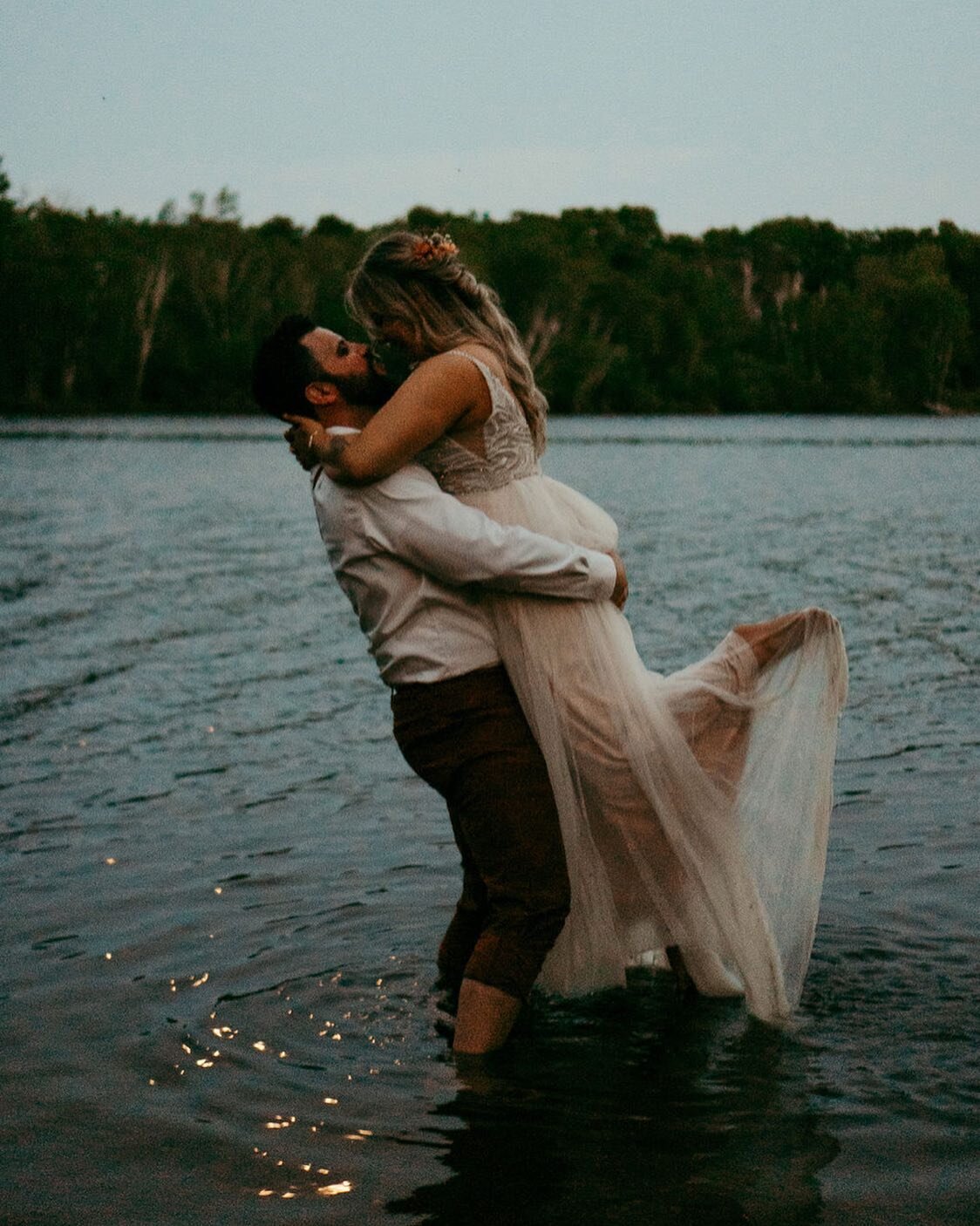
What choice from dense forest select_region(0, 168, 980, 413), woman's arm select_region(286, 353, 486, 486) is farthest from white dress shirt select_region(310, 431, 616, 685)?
dense forest select_region(0, 168, 980, 413)

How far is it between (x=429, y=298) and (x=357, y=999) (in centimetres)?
251

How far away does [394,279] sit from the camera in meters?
4.73

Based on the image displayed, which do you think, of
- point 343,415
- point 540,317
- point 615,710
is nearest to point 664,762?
point 615,710

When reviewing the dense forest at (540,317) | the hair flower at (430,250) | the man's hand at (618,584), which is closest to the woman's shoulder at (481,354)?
the hair flower at (430,250)

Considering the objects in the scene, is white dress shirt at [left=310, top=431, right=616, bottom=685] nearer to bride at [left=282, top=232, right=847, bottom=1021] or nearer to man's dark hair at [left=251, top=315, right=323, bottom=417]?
bride at [left=282, top=232, right=847, bottom=1021]

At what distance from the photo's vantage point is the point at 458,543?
4621 mm

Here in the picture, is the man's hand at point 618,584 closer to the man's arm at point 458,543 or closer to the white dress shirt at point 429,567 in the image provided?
the white dress shirt at point 429,567

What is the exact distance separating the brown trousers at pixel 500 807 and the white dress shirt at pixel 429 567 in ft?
0.31

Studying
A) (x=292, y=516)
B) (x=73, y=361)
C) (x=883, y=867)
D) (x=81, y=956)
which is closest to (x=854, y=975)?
(x=883, y=867)

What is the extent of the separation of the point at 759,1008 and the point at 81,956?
8.61 feet

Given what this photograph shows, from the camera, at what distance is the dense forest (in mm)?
91750

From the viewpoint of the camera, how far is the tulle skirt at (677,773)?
16.1 feet

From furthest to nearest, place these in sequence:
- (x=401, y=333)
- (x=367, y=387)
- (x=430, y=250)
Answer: (x=367, y=387), (x=401, y=333), (x=430, y=250)

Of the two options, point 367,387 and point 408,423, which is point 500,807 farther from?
point 367,387
